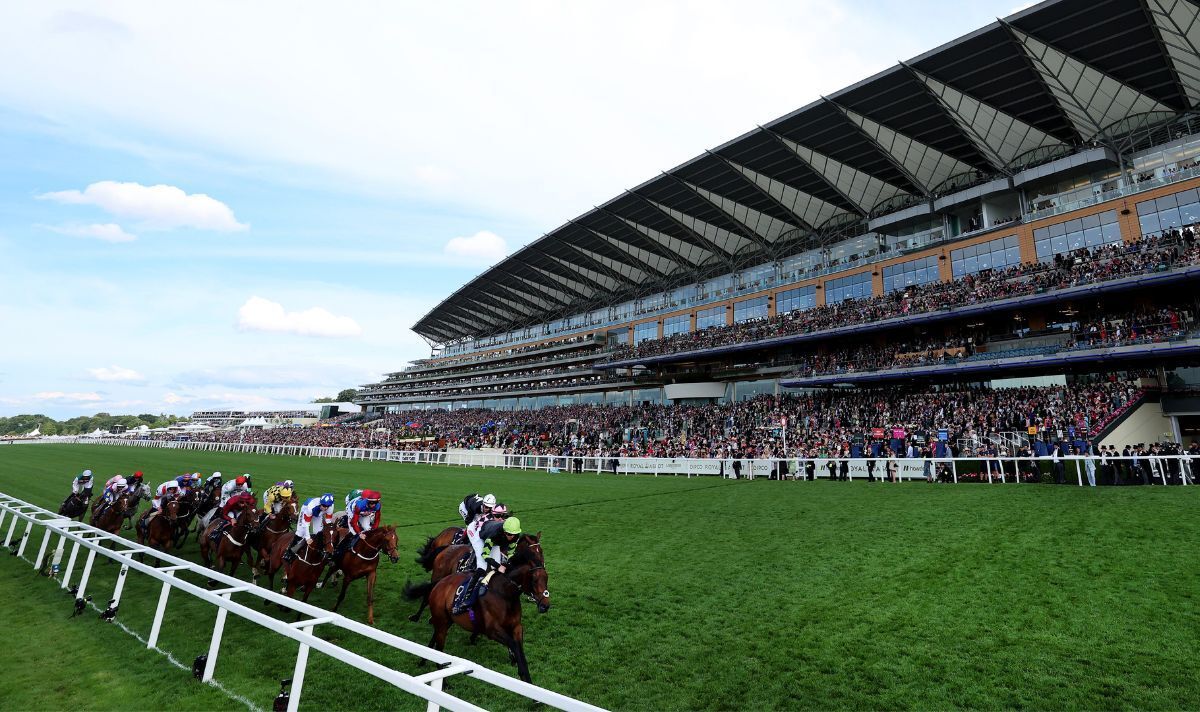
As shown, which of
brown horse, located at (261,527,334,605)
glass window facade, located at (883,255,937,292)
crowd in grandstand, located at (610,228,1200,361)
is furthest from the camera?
glass window facade, located at (883,255,937,292)

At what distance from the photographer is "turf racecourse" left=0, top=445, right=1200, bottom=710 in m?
4.16

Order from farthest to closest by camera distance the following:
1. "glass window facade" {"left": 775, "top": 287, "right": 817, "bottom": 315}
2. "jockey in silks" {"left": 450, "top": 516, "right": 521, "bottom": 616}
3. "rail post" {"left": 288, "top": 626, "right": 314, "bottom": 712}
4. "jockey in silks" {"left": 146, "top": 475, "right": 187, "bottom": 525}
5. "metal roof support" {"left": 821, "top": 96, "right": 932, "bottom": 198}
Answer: "glass window facade" {"left": 775, "top": 287, "right": 817, "bottom": 315}, "metal roof support" {"left": 821, "top": 96, "right": 932, "bottom": 198}, "jockey in silks" {"left": 146, "top": 475, "right": 187, "bottom": 525}, "jockey in silks" {"left": 450, "top": 516, "right": 521, "bottom": 616}, "rail post" {"left": 288, "top": 626, "right": 314, "bottom": 712}

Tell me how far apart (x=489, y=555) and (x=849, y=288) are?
1445 inches

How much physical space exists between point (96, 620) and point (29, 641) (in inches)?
25.4

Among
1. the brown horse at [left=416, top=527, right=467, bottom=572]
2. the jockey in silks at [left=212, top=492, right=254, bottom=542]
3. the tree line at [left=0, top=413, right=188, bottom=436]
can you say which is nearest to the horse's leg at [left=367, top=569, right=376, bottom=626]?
the brown horse at [left=416, top=527, right=467, bottom=572]

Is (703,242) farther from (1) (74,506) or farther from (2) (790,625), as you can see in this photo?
(2) (790,625)

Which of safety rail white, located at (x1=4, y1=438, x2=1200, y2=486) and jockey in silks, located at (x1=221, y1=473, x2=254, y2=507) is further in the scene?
safety rail white, located at (x1=4, y1=438, x2=1200, y2=486)

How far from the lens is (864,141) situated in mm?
30984

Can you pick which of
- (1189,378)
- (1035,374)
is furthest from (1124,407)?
(1035,374)

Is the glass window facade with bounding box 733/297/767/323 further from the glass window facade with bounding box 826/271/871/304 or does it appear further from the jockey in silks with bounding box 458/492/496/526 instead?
the jockey in silks with bounding box 458/492/496/526

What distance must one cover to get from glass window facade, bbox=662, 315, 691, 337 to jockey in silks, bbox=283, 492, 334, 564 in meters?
43.1

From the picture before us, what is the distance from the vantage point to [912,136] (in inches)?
1194

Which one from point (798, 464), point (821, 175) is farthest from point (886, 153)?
point (798, 464)

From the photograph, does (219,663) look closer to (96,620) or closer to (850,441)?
(96,620)
